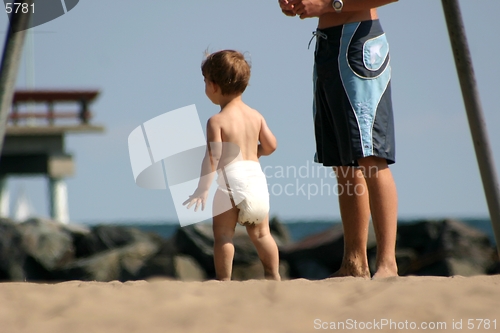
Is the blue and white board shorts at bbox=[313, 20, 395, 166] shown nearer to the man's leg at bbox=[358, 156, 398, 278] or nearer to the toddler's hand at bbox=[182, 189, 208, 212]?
the man's leg at bbox=[358, 156, 398, 278]

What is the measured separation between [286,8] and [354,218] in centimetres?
116

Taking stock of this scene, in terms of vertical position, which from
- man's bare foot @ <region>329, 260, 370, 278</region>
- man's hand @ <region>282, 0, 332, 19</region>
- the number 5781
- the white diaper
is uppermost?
the number 5781

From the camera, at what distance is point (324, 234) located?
9.55 metres

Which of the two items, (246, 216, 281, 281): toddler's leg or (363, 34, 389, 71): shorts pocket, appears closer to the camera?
(363, 34, 389, 71): shorts pocket

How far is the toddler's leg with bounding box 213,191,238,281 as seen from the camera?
12.2 ft

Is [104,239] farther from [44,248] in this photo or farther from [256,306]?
[256,306]

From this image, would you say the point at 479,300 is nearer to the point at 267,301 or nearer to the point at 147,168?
the point at 267,301

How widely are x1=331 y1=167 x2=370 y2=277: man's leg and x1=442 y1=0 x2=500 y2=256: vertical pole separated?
65 centimetres

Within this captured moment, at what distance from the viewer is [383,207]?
139 inches

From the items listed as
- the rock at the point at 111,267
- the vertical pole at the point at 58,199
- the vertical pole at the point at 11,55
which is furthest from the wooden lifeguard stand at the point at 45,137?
the vertical pole at the point at 11,55

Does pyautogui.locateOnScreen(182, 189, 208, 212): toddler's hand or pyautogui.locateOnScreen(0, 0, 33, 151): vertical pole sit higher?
pyautogui.locateOnScreen(0, 0, 33, 151): vertical pole

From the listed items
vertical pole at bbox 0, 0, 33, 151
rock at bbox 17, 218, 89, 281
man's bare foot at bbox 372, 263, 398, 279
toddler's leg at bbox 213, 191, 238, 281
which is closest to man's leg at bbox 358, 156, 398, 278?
man's bare foot at bbox 372, 263, 398, 279

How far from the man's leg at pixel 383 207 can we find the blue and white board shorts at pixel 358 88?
0.24 feet

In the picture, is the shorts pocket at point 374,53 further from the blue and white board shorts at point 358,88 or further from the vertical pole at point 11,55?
the vertical pole at point 11,55
